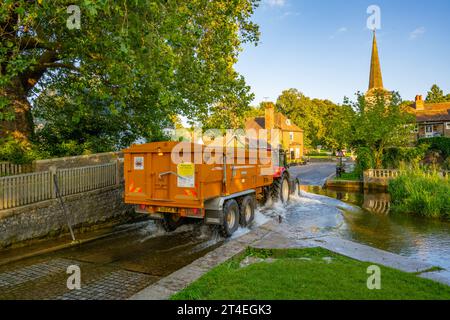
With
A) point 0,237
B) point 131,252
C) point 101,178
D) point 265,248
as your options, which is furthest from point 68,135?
point 265,248

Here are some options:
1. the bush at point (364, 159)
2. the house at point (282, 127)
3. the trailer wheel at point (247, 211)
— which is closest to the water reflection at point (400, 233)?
the trailer wheel at point (247, 211)

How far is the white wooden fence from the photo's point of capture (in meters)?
8.74

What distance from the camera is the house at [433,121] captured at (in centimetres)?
4309

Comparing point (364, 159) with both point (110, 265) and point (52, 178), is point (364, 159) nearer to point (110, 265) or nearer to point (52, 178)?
point (52, 178)

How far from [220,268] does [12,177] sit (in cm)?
651

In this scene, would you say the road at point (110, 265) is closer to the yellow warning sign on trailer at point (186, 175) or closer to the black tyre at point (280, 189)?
the yellow warning sign on trailer at point (186, 175)

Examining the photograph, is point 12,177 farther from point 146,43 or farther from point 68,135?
point 68,135

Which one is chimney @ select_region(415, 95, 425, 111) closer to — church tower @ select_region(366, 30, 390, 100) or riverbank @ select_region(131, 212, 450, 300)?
church tower @ select_region(366, 30, 390, 100)

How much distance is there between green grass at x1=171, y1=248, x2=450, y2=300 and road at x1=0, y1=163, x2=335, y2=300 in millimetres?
1463

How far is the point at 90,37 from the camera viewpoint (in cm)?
1023

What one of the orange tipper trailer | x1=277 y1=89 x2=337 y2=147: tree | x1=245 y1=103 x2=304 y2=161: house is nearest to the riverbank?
the orange tipper trailer

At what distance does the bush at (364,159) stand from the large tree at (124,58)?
12.5 meters

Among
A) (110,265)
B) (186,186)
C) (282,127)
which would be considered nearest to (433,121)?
(282,127)
